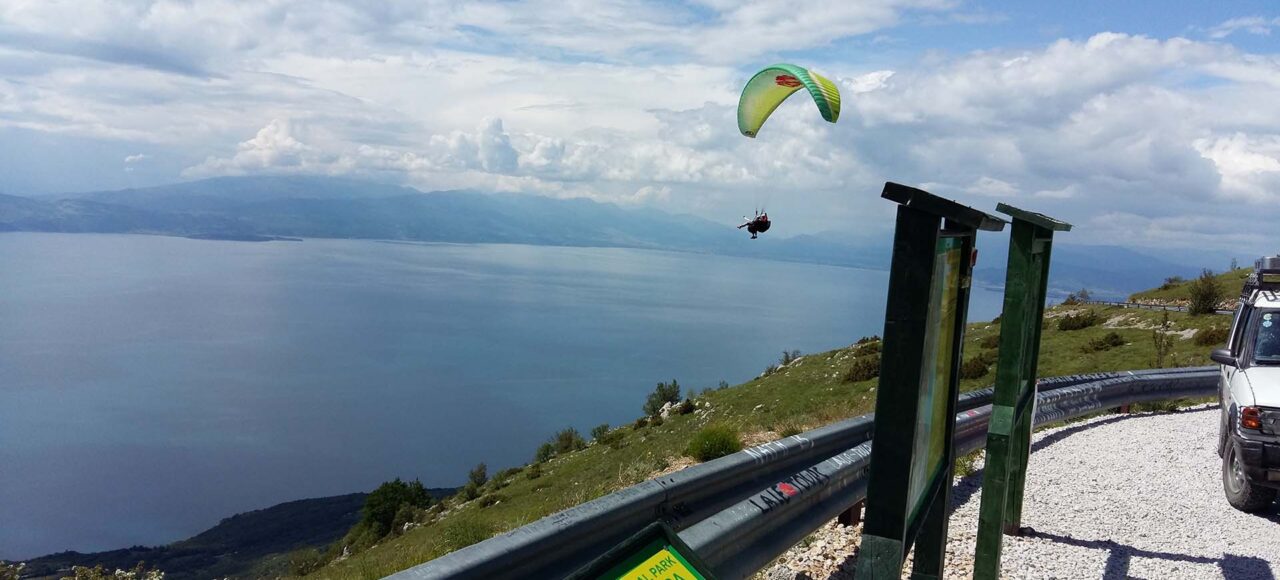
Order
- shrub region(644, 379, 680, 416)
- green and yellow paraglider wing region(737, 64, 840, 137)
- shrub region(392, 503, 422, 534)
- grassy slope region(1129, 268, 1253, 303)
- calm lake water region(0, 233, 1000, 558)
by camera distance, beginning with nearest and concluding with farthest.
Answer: green and yellow paraglider wing region(737, 64, 840, 137)
shrub region(392, 503, 422, 534)
shrub region(644, 379, 680, 416)
grassy slope region(1129, 268, 1253, 303)
calm lake water region(0, 233, 1000, 558)

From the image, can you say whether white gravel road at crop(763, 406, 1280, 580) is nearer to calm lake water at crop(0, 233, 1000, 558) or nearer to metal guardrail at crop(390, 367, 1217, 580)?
metal guardrail at crop(390, 367, 1217, 580)

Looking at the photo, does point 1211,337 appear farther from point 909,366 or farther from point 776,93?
point 909,366

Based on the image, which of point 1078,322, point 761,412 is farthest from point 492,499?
point 1078,322

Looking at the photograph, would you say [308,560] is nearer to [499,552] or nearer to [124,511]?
[499,552]

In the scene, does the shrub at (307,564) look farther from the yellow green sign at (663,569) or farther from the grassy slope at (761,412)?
the yellow green sign at (663,569)

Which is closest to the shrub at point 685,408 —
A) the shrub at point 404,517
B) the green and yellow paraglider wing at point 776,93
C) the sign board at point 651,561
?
the shrub at point 404,517

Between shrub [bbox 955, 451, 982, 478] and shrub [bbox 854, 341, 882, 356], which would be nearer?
shrub [bbox 955, 451, 982, 478]

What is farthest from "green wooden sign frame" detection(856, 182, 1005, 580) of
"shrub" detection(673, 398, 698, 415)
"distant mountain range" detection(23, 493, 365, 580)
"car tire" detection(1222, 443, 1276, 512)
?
"distant mountain range" detection(23, 493, 365, 580)
